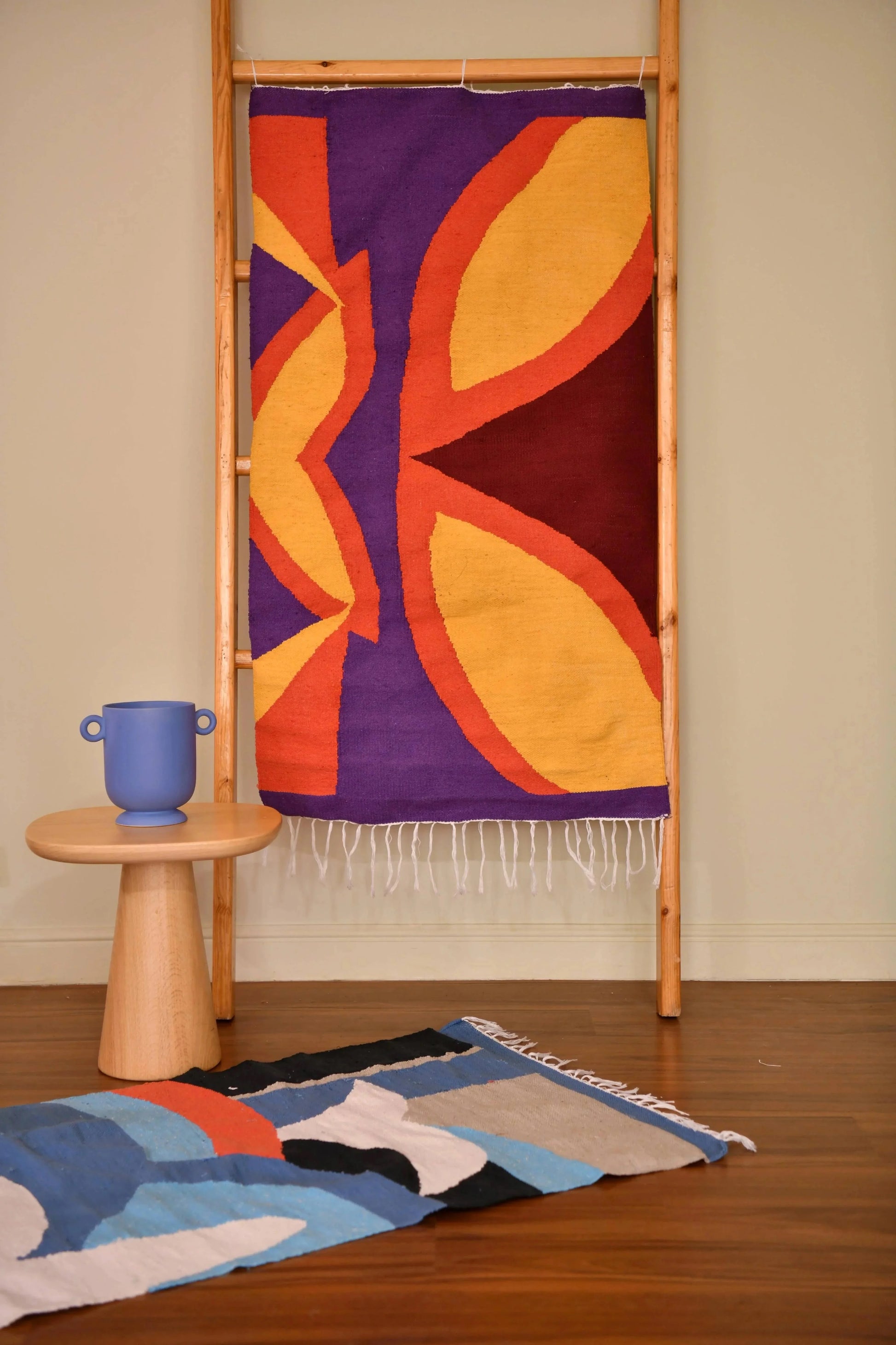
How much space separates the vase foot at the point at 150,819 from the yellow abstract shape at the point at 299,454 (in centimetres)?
47

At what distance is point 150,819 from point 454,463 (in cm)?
76

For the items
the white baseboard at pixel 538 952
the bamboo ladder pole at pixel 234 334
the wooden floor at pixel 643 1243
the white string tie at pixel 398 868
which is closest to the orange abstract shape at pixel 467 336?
the bamboo ladder pole at pixel 234 334

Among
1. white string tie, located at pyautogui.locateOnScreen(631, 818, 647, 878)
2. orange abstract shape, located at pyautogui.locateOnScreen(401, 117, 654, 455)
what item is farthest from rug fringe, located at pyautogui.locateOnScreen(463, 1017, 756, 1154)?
orange abstract shape, located at pyautogui.locateOnScreen(401, 117, 654, 455)

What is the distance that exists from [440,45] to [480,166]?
0.28 metres

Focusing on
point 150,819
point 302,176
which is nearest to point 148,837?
point 150,819

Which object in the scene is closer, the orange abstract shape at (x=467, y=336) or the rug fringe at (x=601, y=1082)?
the rug fringe at (x=601, y=1082)

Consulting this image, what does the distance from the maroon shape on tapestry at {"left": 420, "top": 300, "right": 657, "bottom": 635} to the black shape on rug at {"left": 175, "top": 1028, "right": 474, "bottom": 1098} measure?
0.78m

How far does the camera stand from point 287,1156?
4.21ft

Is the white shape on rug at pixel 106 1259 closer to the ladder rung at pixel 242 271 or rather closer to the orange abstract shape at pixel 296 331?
the orange abstract shape at pixel 296 331

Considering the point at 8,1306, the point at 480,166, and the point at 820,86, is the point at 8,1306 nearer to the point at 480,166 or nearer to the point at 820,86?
the point at 480,166

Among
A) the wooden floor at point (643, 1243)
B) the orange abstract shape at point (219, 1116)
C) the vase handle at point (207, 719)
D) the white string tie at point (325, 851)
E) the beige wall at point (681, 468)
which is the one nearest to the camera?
the wooden floor at point (643, 1243)

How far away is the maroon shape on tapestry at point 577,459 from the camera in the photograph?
1839 millimetres

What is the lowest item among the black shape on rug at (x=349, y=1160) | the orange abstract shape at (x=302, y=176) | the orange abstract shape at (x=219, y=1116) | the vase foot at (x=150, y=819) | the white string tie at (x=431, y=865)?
the black shape on rug at (x=349, y=1160)

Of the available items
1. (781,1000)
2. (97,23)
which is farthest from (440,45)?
(781,1000)
